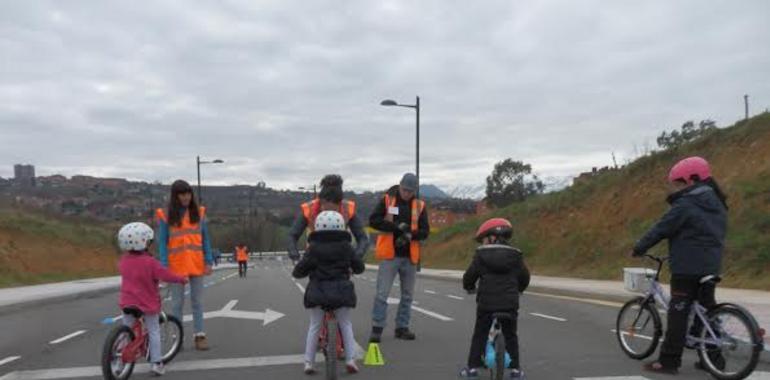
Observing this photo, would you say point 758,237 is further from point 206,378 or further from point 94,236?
point 94,236

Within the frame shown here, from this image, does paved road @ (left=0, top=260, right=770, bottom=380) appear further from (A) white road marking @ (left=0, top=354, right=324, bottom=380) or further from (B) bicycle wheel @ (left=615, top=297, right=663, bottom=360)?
(B) bicycle wheel @ (left=615, top=297, right=663, bottom=360)

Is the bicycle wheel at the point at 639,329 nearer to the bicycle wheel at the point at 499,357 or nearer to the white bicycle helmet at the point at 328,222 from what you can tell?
the bicycle wheel at the point at 499,357

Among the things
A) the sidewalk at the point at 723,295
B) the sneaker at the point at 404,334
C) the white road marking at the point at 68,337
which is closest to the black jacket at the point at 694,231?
the sidewalk at the point at 723,295

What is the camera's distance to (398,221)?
29.8 ft

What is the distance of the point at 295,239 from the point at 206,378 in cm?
161

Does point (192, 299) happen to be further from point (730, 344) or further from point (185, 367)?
point (730, 344)

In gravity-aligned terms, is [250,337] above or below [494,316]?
below

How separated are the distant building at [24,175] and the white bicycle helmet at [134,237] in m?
67.2

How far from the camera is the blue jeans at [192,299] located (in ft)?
27.5

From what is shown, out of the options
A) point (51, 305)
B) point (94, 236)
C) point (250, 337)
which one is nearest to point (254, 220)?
point (94, 236)

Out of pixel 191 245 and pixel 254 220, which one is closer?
pixel 191 245

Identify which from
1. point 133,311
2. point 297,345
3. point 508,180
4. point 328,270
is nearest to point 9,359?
point 133,311

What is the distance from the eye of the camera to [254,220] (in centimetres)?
10350

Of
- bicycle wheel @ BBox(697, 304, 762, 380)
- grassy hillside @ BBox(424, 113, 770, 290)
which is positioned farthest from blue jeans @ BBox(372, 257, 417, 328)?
grassy hillside @ BBox(424, 113, 770, 290)
